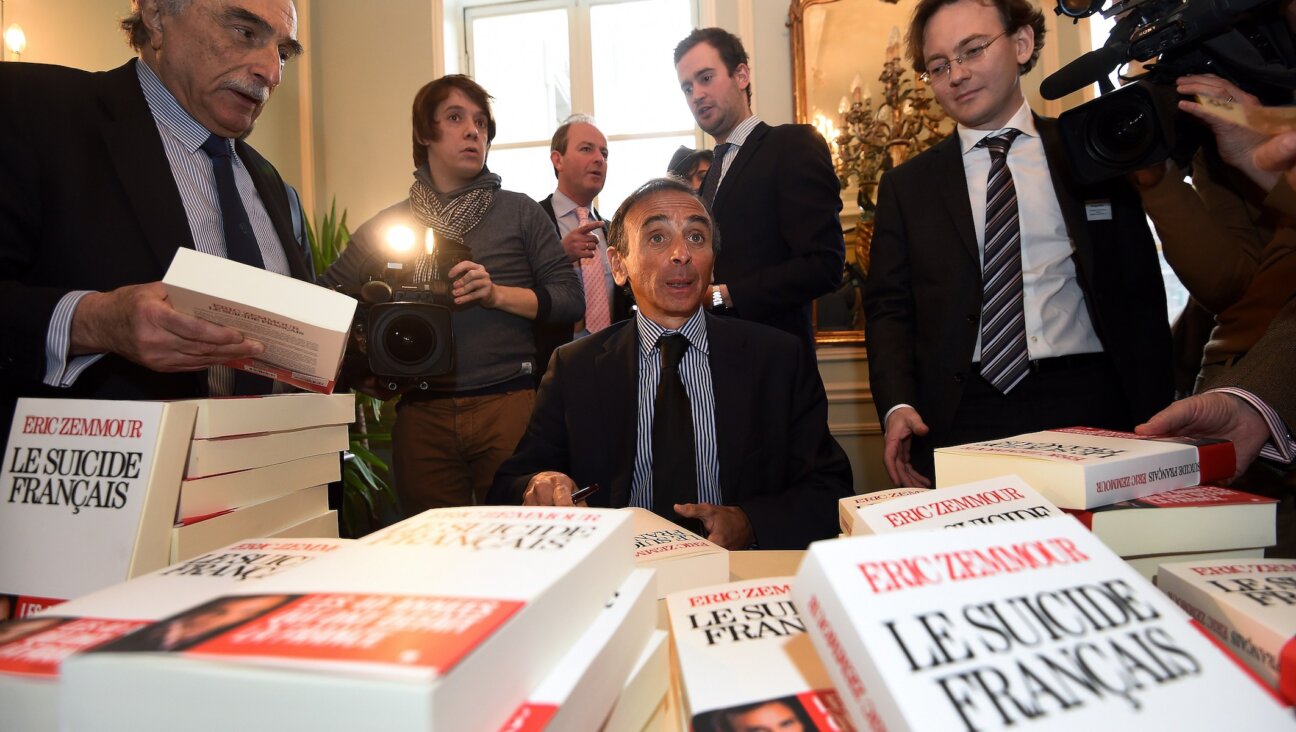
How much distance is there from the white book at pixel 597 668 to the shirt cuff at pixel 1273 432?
1.01 meters

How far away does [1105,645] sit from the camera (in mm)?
427

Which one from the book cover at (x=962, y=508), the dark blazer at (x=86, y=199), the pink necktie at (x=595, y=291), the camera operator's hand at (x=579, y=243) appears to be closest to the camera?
the book cover at (x=962, y=508)

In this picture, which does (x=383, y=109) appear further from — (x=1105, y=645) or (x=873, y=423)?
(x=1105, y=645)

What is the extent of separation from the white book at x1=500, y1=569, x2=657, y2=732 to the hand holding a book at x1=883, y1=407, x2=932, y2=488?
46.1 inches

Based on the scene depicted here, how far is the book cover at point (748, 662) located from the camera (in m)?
0.49

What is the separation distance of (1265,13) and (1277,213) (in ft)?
1.55

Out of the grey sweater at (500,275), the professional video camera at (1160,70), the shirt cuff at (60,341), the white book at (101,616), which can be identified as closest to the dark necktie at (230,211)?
the shirt cuff at (60,341)

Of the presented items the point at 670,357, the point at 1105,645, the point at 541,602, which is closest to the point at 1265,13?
the point at 670,357

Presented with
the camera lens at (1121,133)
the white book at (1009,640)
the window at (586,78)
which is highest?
the window at (586,78)

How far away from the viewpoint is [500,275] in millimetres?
2379

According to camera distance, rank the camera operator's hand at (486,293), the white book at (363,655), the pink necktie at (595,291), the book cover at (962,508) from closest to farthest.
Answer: the white book at (363,655)
the book cover at (962,508)
the camera operator's hand at (486,293)
the pink necktie at (595,291)

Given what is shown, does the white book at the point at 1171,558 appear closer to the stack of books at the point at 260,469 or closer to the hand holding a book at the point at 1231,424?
the hand holding a book at the point at 1231,424

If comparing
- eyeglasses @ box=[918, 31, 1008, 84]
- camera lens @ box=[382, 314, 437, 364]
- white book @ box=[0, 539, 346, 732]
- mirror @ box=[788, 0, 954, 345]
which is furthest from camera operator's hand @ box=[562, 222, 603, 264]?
white book @ box=[0, 539, 346, 732]

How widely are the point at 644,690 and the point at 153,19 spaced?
1.52 metres
